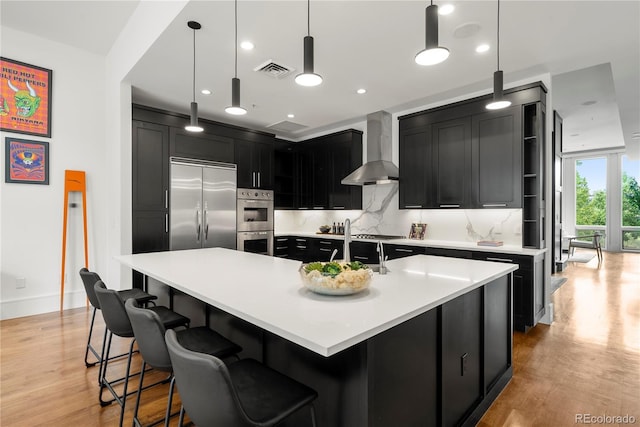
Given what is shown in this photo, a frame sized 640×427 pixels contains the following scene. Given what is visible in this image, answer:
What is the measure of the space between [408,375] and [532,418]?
1235 millimetres

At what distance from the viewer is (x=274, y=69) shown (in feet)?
11.1

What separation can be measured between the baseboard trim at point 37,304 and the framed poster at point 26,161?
1.42 m

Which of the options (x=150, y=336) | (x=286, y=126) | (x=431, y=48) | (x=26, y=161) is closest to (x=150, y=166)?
(x=26, y=161)

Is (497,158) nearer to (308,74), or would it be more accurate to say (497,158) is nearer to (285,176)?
(308,74)

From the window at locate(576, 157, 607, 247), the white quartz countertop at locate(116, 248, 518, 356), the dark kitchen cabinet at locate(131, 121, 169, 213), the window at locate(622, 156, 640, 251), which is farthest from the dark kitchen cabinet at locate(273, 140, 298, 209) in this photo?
the window at locate(622, 156, 640, 251)

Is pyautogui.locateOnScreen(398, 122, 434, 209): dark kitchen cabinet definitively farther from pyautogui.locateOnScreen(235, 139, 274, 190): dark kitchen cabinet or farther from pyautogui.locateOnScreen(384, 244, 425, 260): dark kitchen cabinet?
pyautogui.locateOnScreen(235, 139, 274, 190): dark kitchen cabinet

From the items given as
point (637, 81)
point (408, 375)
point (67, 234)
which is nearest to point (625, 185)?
point (637, 81)

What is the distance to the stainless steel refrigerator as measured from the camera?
4.68 m

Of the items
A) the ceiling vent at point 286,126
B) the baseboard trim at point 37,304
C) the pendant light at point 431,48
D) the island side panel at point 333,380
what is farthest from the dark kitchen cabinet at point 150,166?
the pendant light at point 431,48

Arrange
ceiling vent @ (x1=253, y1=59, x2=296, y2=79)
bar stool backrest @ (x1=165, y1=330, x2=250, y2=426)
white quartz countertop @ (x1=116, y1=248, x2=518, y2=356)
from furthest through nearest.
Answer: ceiling vent @ (x1=253, y1=59, x2=296, y2=79)
white quartz countertop @ (x1=116, y1=248, x2=518, y2=356)
bar stool backrest @ (x1=165, y1=330, x2=250, y2=426)

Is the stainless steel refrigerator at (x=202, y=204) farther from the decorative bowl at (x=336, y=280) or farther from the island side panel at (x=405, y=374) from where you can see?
the island side panel at (x=405, y=374)

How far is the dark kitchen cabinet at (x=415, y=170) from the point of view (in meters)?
4.57

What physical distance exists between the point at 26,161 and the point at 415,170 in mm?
5001
